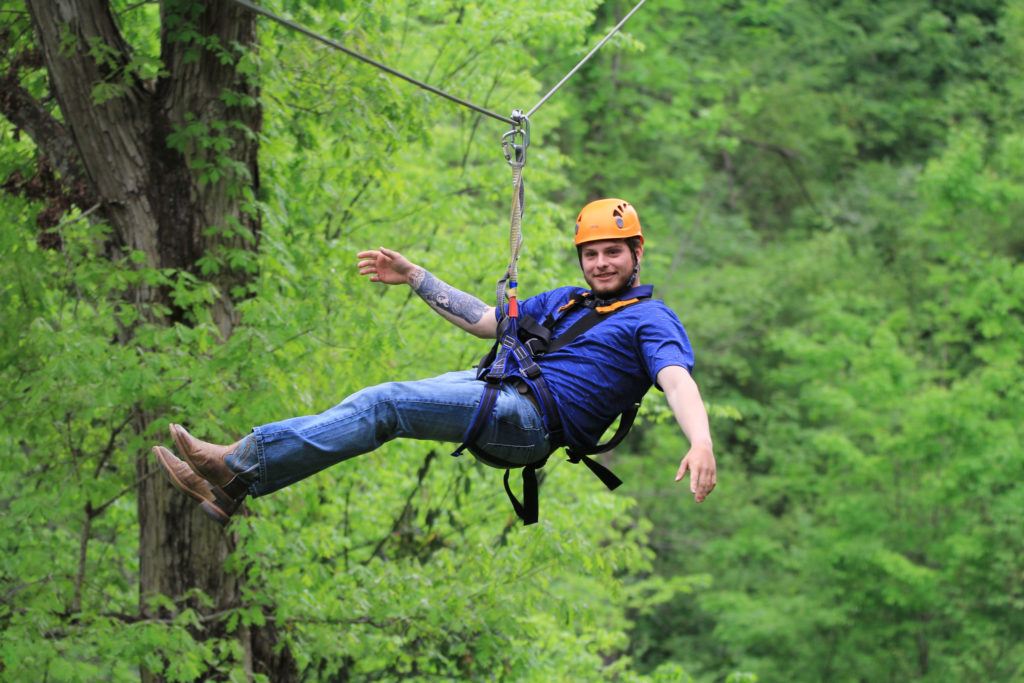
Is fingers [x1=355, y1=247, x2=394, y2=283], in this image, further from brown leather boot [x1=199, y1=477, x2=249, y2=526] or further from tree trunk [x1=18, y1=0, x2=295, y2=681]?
tree trunk [x1=18, y1=0, x2=295, y2=681]

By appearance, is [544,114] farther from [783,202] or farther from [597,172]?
[783,202]

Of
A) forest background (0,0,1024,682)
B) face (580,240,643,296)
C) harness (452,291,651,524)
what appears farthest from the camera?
forest background (0,0,1024,682)

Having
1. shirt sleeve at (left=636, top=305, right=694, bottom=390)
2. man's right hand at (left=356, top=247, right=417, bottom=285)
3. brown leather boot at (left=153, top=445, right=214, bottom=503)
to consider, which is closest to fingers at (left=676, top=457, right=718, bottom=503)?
shirt sleeve at (left=636, top=305, right=694, bottom=390)

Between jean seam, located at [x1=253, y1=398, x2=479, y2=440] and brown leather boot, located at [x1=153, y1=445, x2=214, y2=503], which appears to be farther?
brown leather boot, located at [x1=153, y1=445, x2=214, y2=503]

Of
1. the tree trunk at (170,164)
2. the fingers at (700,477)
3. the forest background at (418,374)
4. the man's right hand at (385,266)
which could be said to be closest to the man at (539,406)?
the fingers at (700,477)

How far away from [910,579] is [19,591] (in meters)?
11.2

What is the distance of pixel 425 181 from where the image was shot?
30.1 ft

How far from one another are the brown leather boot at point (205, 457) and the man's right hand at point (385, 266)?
1.12m

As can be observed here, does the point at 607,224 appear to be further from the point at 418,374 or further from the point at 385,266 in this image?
the point at 418,374

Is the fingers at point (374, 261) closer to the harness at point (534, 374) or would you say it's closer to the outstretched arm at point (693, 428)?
the harness at point (534, 374)

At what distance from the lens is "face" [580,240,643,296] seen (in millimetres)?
3760

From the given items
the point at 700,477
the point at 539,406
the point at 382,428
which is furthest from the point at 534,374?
the point at 700,477

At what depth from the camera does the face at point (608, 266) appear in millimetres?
3760

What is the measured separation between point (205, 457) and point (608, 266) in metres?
1.59
